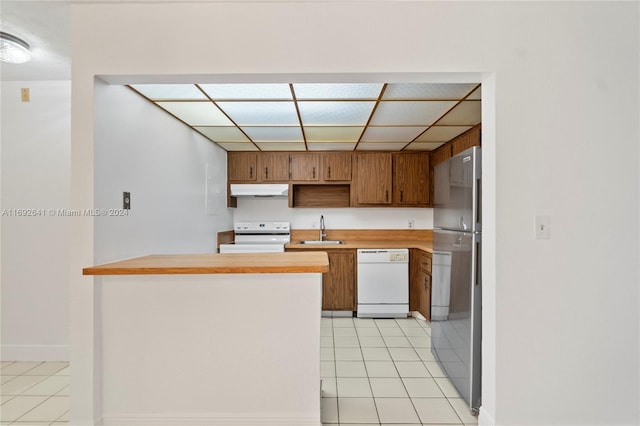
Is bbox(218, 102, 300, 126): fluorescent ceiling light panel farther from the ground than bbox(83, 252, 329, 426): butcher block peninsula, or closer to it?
farther from the ground

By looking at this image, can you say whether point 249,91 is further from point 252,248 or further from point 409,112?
point 252,248

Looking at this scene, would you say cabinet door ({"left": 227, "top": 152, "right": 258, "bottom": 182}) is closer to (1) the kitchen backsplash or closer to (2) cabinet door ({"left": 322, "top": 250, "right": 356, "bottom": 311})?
(1) the kitchen backsplash

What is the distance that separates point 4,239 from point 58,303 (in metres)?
0.70

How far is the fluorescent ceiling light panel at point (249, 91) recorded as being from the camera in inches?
88.7

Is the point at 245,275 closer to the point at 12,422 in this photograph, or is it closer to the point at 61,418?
the point at 61,418

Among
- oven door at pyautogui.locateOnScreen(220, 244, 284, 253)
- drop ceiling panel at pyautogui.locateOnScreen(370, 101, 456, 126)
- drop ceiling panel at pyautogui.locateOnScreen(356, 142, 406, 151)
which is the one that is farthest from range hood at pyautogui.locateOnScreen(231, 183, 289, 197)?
drop ceiling panel at pyautogui.locateOnScreen(370, 101, 456, 126)

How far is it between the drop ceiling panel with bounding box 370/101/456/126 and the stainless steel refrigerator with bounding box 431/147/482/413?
1.65 feet

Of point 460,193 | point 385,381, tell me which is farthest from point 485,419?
point 460,193

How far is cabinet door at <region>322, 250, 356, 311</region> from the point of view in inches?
160

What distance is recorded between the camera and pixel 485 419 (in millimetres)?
1838

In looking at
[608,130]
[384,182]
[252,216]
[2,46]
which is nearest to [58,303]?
[2,46]

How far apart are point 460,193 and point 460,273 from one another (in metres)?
0.55

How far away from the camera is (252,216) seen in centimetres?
477

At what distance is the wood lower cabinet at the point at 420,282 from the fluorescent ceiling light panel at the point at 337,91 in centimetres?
202
